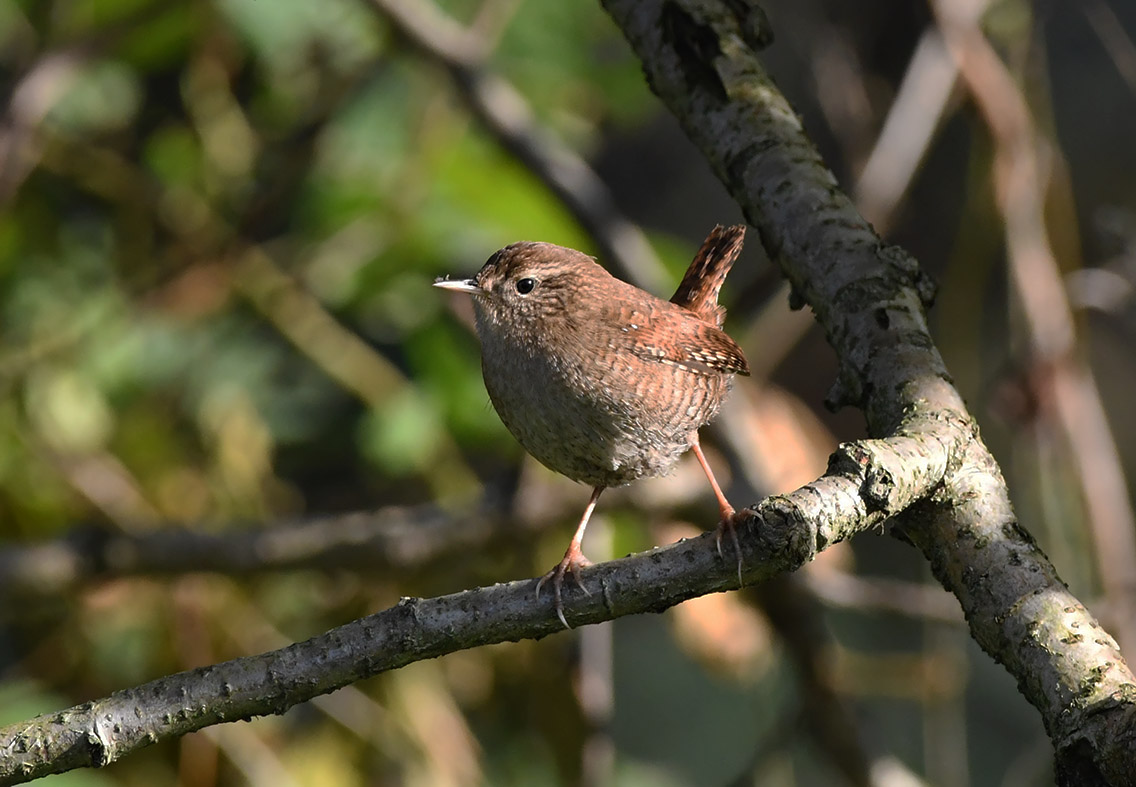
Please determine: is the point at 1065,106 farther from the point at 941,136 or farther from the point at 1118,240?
the point at 1118,240

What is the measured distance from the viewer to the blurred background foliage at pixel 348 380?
3.67 m

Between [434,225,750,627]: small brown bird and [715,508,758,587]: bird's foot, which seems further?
[434,225,750,627]: small brown bird

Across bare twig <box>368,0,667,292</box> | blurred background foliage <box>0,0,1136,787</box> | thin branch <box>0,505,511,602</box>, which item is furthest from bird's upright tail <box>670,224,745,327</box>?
thin branch <box>0,505,511,602</box>

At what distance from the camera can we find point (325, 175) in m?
4.16

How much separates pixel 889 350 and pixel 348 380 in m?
2.59

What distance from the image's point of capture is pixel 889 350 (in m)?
1.88

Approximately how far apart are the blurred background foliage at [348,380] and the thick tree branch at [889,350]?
1075 mm

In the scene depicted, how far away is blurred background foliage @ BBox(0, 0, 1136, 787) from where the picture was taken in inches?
144

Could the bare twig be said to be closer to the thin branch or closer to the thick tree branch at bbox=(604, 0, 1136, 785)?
the thin branch

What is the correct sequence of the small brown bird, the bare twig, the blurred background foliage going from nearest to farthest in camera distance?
the small brown bird < the bare twig < the blurred background foliage

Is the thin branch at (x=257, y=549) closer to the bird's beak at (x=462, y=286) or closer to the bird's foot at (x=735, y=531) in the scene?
the bird's beak at (x=462, y=286)

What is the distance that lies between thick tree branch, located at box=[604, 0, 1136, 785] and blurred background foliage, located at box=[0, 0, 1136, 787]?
108 cm

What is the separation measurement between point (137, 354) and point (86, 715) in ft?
8.76

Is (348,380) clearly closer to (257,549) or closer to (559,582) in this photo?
(257,549)
